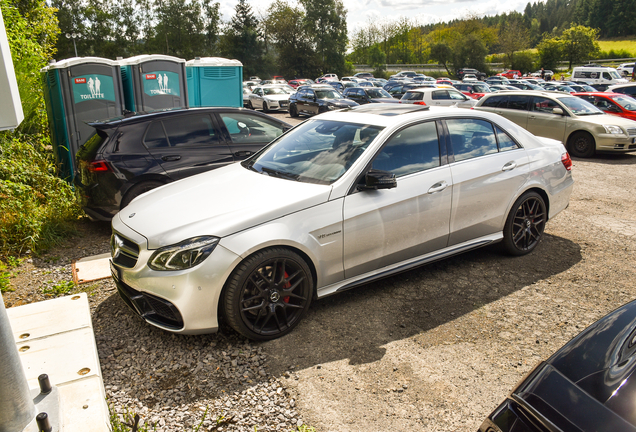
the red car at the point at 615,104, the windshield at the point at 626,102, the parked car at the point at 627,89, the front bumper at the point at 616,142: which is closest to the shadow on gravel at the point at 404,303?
the front bumper at the point at 616,142

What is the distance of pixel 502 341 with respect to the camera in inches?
144

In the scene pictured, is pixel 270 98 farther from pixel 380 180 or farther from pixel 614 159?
pixel 380 180

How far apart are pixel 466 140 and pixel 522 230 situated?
1.25 metres

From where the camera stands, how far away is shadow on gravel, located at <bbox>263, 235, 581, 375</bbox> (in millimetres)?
3562

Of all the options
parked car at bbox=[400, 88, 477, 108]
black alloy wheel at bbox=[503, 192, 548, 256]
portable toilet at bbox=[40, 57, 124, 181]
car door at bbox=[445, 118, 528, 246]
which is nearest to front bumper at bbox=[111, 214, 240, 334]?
car door at bbox=[445, 118, 528, 246]

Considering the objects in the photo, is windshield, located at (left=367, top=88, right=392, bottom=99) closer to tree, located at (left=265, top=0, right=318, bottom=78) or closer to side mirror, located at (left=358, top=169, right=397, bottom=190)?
side mirror, located at (left=358, top=169, right=397, bottom=190)

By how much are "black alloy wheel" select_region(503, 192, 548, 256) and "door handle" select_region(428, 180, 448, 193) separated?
1078mm

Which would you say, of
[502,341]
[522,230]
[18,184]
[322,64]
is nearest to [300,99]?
[18,184]

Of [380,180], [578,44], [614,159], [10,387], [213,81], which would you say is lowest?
[614,159]

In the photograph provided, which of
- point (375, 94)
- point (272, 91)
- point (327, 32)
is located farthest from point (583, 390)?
point (327, 32)

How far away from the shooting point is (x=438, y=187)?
424cm

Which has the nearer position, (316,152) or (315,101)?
(316,152)

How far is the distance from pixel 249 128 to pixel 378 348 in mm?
4211

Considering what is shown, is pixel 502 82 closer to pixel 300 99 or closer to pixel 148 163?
pixel 300 99
